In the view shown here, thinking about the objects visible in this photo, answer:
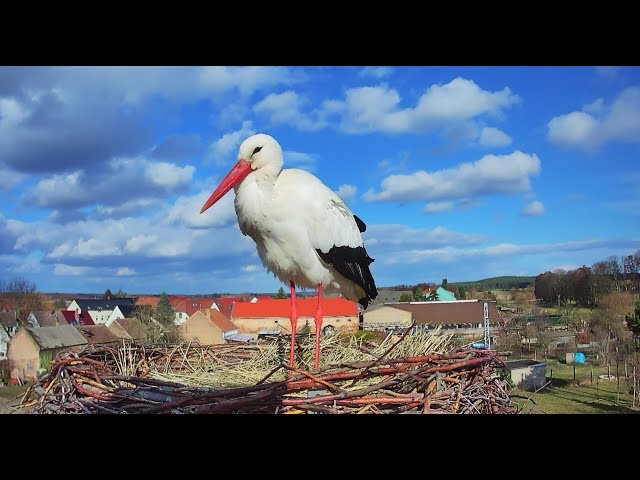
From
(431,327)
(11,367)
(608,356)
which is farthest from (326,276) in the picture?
(608,356)

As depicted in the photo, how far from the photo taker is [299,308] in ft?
8.19

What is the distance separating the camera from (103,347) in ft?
7.18

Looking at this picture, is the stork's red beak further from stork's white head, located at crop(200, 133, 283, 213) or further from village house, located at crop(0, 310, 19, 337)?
village house, located at crop(0, 310, 19, 337)

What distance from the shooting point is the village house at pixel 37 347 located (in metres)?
1.87

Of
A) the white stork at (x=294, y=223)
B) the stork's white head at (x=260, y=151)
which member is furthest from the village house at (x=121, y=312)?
the stork's white head at (x=260, y=151)

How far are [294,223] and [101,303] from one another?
1176mm

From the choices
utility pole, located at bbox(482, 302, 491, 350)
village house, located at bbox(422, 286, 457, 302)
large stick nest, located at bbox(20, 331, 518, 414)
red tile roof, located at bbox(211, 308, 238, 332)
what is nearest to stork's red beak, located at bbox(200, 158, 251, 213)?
large stick nest, located at bbox(20, 331, 518, 414)

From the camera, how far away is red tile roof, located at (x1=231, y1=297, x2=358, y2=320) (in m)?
2.40

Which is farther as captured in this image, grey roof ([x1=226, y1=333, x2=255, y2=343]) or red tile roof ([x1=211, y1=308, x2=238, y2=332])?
red tile roof ([x1=211, y1=308, x2=238, y2=332])

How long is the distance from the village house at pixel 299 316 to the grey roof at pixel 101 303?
0.71m

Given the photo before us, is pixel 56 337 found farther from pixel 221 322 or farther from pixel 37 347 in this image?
pixel 221 322
